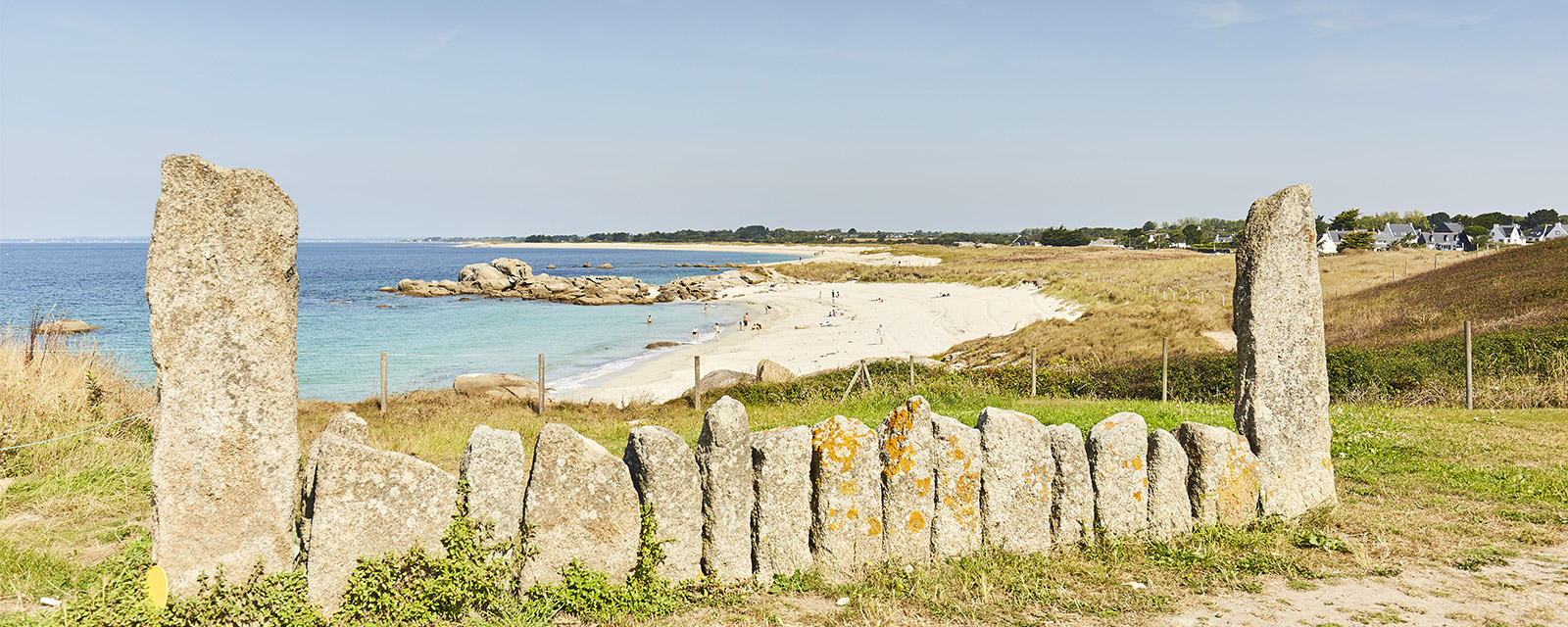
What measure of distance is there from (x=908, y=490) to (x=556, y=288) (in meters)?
81.3

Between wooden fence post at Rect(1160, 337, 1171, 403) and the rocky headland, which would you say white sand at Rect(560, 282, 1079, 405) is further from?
wooden fence post at Rect(1160, 337, 1171, 403)

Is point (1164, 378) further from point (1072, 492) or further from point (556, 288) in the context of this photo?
point (556, 288)

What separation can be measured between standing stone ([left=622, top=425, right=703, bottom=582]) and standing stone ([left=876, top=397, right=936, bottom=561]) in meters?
1.70

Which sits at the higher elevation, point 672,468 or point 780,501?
point 672,468

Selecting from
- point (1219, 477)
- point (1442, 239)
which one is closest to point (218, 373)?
point (1219, 477)

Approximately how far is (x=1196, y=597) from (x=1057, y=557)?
3.78 feet

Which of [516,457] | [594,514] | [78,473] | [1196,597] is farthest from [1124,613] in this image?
[78,473]

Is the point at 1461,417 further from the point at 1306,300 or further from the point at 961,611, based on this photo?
the point at 961,611

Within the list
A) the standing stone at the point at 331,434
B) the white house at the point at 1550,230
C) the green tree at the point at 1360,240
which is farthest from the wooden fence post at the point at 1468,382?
the white house at the point at 1550,230

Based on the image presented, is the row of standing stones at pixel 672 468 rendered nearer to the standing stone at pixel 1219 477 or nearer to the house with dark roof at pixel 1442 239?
the standing stone at pixel 1219 477

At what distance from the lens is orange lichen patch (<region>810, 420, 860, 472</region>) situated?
6.92 m

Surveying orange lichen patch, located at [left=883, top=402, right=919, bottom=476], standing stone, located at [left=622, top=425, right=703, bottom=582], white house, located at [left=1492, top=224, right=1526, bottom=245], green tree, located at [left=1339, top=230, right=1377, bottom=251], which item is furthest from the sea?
white house, located at [left=1492, top=224, right=1526, bottom=245]

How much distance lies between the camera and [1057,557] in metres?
7.23

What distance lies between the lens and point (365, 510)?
610 centimetres
